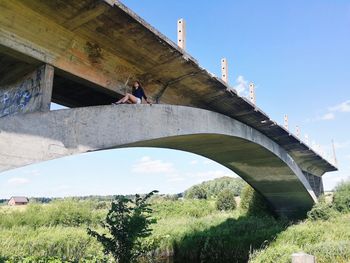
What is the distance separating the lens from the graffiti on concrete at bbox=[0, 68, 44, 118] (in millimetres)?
4930

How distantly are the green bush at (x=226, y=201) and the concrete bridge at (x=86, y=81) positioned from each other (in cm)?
2245

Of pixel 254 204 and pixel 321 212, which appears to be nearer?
pixel 321 212

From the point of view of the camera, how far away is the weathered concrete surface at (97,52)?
4.83 meters

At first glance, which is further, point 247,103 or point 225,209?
point 225,209

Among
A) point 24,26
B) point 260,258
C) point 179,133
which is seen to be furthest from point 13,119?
point 260,258

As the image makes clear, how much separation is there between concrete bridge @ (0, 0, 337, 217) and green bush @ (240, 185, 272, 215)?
15.5 metres

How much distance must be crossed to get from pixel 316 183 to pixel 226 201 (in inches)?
356

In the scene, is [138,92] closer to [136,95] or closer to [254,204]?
[136,95]

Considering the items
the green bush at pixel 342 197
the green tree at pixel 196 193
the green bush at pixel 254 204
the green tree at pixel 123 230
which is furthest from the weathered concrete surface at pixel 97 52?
the green tree at pixel 196 193

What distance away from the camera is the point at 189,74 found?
7605 millimetres

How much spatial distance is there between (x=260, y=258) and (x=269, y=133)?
5067 mm

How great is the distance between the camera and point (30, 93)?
200 inches

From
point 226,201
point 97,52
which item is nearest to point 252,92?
point 97,52

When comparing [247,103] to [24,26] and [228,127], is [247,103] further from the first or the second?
[24,26]
